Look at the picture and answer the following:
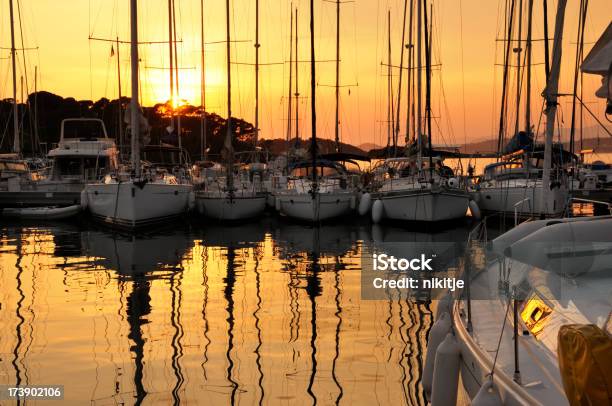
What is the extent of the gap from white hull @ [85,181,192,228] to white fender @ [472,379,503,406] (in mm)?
20178

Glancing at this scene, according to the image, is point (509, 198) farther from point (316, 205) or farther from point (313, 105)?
point (313, 105)

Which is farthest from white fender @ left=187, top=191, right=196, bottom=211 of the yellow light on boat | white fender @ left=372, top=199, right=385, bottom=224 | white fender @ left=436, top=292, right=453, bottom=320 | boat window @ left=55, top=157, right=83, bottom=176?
the yellow light on boat

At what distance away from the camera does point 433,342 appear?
7.15m

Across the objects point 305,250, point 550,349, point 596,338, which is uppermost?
point 596,338

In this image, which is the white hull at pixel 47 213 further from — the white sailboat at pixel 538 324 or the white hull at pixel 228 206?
the white sailboat at pixel 538 324

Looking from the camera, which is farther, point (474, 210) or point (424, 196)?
point (474, 210)

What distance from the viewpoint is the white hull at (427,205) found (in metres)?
25.0

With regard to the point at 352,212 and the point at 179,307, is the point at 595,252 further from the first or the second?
the point at 352,212

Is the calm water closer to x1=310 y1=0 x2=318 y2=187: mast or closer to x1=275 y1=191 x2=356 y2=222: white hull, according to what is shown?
A: x1=275 y1=191 x2=356 y2=222: white hull

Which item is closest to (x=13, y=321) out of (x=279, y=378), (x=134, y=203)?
(x=279, y=378)

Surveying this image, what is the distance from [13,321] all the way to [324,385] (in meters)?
5.42

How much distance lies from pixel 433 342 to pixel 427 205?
59.9 ft

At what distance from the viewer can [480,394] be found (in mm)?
4695

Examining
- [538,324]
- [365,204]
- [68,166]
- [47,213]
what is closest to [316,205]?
[365,204]
